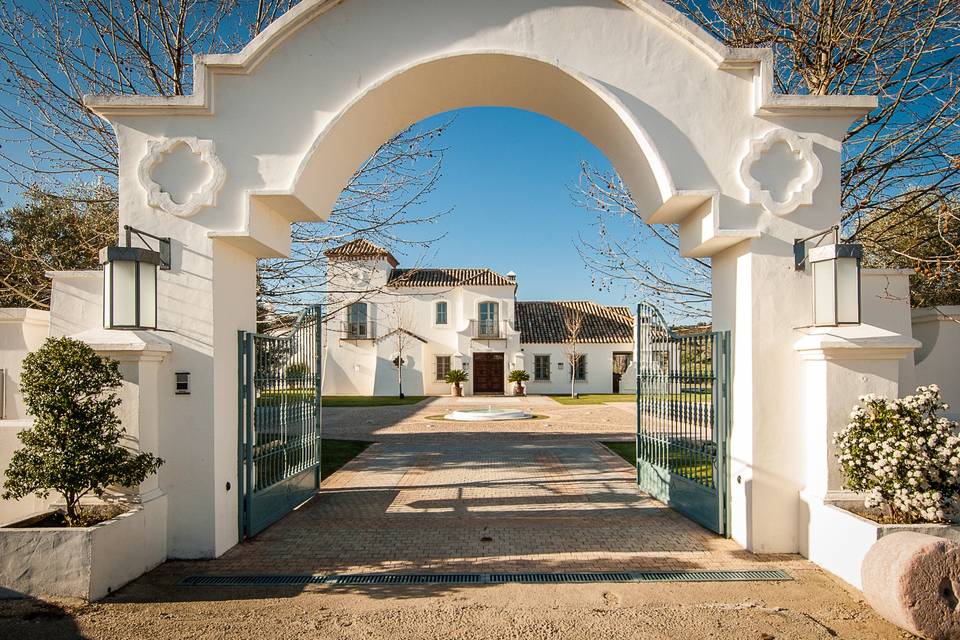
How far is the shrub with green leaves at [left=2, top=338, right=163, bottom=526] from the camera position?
15.6 feet

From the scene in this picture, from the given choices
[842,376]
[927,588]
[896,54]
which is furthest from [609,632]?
[896,54]

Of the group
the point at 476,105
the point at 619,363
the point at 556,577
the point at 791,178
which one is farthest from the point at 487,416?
the point at 619,363

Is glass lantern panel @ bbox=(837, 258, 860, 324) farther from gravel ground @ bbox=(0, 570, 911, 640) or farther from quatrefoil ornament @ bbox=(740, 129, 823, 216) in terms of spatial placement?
gravel ground @ bbox=(0, 570, 911, 640)

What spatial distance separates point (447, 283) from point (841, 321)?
29779mm

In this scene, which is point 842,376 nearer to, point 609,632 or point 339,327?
point 609,632

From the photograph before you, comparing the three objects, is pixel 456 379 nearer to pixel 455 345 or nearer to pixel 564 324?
pixel 455 345

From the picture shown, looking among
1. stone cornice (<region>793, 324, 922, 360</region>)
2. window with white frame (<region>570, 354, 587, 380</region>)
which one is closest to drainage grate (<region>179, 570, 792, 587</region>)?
stone cornice (<region>793, 324, 922, 360</region>)

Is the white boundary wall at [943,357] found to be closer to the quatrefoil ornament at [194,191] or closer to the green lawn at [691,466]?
the green lawn at [691,466]

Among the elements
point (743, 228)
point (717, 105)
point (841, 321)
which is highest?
point (717, 105)

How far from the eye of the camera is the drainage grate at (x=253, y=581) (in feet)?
16.7

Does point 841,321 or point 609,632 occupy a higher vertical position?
point 841,321

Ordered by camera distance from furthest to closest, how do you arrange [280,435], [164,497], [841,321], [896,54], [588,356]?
[588,356]
[896,54]
[280,435]
[164,497]
[841,321]

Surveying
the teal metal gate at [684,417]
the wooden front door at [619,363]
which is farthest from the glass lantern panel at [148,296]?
the wooden front door at [619,363]

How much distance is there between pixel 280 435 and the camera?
7047mm
